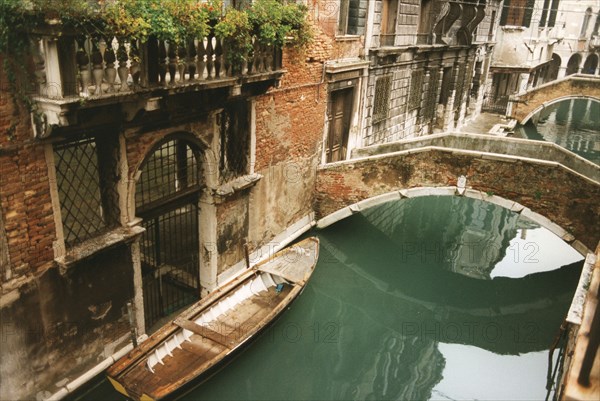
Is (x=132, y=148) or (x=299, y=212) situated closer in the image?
(x=132, y=148)

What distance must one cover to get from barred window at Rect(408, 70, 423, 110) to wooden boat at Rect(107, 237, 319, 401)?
24.3 ft

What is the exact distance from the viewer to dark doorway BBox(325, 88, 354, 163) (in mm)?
11422

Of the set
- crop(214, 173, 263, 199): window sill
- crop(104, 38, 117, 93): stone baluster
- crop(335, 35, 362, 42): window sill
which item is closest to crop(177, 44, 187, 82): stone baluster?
crop(104, 38, 117, 93): stone baluster

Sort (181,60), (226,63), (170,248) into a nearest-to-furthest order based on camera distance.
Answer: (181,60) < (226,63) < (170,248)

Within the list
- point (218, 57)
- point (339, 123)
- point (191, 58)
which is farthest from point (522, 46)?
point (191, 58)

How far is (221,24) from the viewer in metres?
6.27

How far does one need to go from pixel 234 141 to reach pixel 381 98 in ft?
19.2

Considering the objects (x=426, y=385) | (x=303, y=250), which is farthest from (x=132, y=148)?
(x=426, y=385)

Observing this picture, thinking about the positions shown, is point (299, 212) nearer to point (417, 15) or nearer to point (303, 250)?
point (303, 250)

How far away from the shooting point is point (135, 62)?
5461 millimetres

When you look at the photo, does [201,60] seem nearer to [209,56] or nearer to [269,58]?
[209,56]

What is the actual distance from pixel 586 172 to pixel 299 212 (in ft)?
19.7

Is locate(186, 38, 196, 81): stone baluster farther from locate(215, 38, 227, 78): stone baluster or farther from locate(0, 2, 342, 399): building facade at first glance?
locate(215, 38, 227, 78): stone baluster

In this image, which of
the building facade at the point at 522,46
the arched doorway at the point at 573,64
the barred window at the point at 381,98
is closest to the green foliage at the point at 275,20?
the barred window at the point at 381,98
